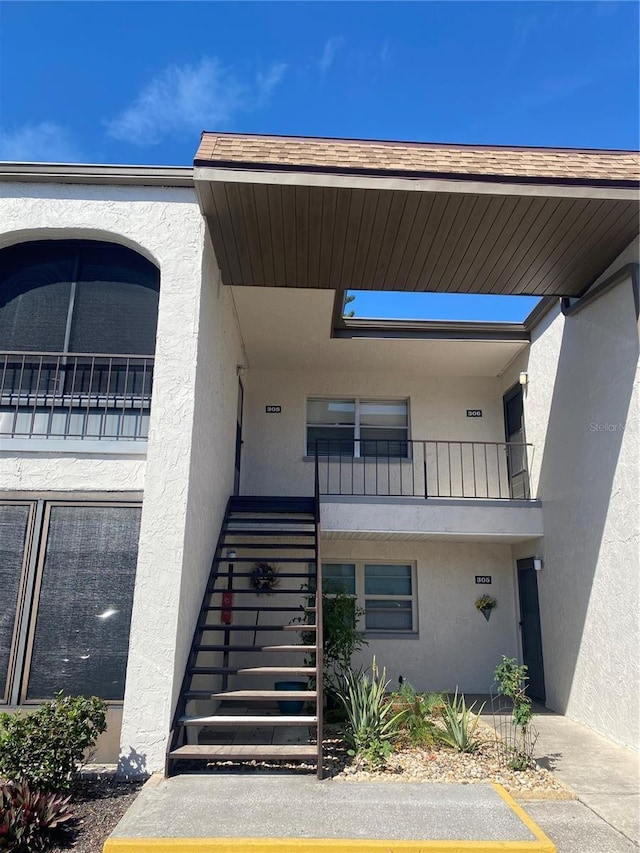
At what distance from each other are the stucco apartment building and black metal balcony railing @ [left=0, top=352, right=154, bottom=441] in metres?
0.03

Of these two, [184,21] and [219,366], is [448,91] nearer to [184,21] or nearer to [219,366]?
[184,21]

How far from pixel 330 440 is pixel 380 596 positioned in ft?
9.71

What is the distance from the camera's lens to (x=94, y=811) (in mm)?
4367

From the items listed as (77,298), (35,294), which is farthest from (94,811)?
(35,294)

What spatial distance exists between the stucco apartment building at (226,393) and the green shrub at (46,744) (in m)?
→ 0.58

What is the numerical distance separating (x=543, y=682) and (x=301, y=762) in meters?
4.69

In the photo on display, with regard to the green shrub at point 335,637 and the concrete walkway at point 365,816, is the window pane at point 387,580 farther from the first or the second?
the concrete walkway at point 365,816

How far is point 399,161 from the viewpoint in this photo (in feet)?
19.9

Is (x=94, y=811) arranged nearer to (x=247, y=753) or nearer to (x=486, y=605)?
(x=247, y=753)

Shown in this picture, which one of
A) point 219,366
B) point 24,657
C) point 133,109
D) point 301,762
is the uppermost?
point 133,109

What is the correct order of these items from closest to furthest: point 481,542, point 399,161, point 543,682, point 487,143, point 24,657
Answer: point 24,657 → point 399,161 → point 487,143 → point 543,682 → point 481,542

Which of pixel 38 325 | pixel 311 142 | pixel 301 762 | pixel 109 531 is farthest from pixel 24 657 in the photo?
pixel 311 142

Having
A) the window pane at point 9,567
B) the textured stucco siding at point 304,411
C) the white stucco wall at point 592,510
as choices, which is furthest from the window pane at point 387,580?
the window pane at point 9,567

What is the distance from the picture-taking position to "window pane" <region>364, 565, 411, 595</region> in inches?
394
